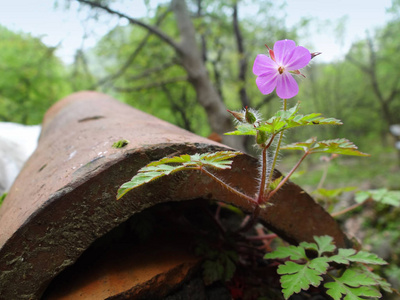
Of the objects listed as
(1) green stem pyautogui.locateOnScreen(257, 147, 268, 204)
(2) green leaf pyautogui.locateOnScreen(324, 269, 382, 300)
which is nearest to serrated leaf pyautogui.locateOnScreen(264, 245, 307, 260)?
(2) green leaf pyautogui.locateOnScreen(324, 269, 382, 300)

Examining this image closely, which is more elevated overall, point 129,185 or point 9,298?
point 129,185

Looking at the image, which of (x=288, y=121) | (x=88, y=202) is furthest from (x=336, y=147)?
(x=88, y=202)

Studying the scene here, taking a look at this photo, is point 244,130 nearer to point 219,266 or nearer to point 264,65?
point 264,65

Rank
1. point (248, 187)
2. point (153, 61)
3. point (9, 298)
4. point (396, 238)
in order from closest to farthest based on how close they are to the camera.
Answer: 1. point (9, 298)
2. point (248, 187)
3. point (396, 238)
4. point (153, 61)

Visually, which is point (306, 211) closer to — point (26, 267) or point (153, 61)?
point (26, 267)

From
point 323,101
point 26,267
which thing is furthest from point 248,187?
point 323,101

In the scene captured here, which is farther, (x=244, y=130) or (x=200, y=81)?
(x=200, y=81)
